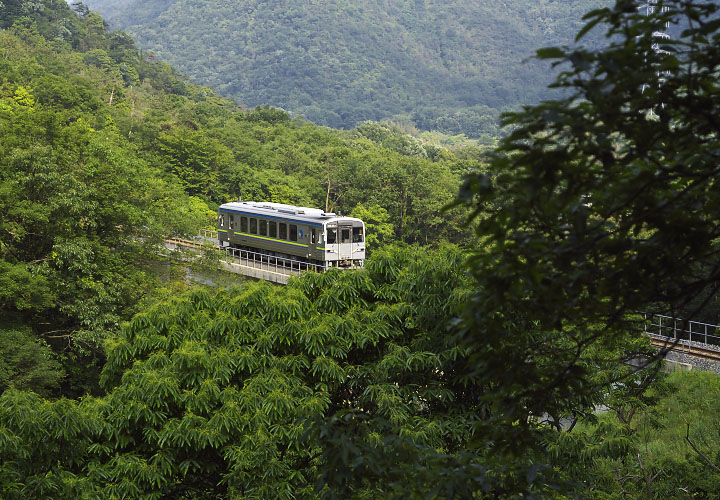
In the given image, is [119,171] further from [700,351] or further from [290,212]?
[700,351]

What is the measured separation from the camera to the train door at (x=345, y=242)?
2528 centimetres

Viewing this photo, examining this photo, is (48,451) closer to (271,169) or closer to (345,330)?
(345,330)

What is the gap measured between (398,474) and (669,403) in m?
16.9

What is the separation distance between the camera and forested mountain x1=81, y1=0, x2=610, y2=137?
164 m

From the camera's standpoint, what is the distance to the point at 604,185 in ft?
8.80

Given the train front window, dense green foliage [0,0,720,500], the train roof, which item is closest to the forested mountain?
the train roof

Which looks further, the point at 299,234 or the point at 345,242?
the point at 299,234

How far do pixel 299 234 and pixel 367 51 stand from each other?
511ft

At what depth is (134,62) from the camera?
8019cm

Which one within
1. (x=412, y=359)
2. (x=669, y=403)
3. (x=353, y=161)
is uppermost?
(x=353, y=161)

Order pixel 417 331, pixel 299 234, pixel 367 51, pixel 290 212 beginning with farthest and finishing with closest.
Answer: pixel 367 51, pixel 290 212, pixel 299 234, pixel 417 331

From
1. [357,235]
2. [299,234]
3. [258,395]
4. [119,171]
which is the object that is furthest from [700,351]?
[119,171]

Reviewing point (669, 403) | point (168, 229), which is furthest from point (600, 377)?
point (168, 229)

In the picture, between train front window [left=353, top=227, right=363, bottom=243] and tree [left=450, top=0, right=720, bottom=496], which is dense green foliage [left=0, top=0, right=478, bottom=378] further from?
tree [left=450, top=0, right=720, bottom=496]
